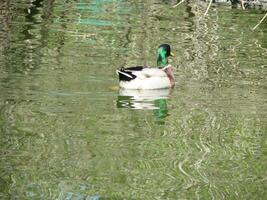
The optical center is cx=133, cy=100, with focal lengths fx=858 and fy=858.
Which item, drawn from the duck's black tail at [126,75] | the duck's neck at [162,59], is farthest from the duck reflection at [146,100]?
the duck's neck at [162,59]

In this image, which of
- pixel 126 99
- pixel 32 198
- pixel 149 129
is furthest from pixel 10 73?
pixel 32 198

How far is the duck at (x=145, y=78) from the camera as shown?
1197 cm

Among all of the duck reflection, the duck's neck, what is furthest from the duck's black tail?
the duck's neck

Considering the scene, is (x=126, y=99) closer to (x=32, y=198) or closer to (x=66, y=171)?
(x=66, y=171)

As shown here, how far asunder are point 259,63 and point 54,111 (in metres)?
4.62

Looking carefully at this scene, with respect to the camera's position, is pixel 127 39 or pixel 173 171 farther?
pixel 127 39

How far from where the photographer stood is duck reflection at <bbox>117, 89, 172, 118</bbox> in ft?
36.8

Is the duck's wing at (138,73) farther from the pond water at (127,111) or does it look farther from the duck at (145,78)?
the pond water at (127,111)

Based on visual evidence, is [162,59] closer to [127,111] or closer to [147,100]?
[147,100]

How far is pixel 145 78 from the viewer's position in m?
12.4

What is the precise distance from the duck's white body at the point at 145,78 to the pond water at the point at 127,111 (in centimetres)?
13

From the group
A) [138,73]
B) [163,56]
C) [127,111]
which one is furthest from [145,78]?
[127,111]

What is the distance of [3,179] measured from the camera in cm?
792

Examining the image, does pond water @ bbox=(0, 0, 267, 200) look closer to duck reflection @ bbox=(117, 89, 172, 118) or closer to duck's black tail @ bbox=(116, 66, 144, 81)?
duck reflection @ bbox=(117, 89, 172, 118)
